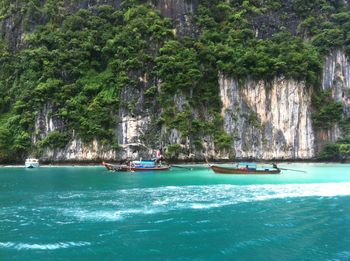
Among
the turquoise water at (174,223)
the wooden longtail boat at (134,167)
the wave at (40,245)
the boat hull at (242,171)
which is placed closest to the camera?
the turquoise water at (174,223)

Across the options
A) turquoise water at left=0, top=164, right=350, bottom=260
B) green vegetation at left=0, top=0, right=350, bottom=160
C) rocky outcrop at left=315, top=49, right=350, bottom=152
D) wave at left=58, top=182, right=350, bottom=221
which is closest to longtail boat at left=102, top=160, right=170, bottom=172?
green vegetation at left=0, top=0, right=350, bottom=160

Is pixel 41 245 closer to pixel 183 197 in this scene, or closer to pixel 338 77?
pixel 183 197

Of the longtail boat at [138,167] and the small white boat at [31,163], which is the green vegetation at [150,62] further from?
the longtail boat at [138,167]

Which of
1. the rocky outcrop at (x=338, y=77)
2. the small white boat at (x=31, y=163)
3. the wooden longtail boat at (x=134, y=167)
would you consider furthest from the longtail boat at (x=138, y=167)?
the rocky outcrop at (x=338, y=77)

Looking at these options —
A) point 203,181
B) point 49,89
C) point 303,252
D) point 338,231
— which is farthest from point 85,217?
point 49,89

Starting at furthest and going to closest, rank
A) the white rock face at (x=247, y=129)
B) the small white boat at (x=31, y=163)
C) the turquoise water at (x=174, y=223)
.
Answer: the white rock face at (x=247, y=129) → the small white boat at (x=31, y=163) → the turquoise water at (x=174, y=223)

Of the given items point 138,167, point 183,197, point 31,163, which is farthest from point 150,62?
point 183,197

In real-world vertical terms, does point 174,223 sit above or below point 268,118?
below
